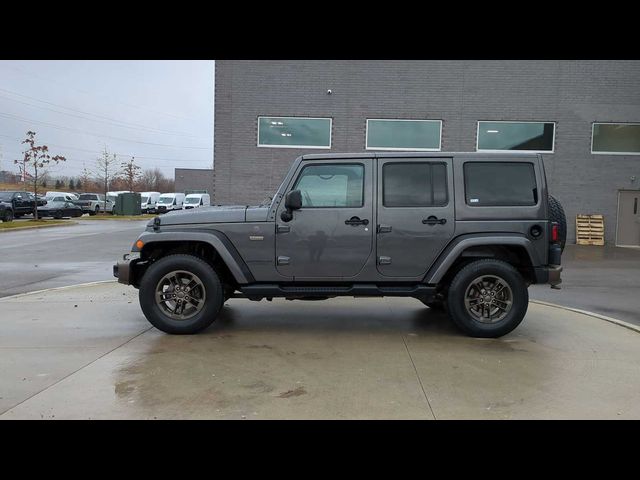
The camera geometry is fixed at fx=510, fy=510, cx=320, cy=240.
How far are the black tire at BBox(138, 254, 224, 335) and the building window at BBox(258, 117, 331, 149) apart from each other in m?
12.5

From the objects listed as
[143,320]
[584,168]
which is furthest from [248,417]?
[584,168]

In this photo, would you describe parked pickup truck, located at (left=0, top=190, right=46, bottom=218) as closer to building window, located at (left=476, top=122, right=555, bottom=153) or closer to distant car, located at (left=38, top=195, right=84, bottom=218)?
distant car, located at (left=38, top=195, right=84, bottom=218)

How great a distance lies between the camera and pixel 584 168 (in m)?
17.9

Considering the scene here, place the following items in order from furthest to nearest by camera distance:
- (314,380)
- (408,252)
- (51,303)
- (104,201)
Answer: (104,201) < (51,303) < (408,252) < (314,380)

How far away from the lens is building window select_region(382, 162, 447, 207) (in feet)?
19.0

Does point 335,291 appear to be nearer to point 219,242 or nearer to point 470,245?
point 219,242

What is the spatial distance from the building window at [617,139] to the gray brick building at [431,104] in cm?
18

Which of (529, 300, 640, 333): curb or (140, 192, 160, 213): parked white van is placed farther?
(140, 192, 160, 213): parked white van

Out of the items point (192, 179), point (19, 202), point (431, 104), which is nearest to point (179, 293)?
point (431, 104)

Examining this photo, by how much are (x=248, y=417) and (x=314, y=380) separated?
3.00 feet

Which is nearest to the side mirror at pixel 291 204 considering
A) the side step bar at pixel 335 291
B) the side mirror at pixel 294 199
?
the side mirror at pixel 294 199

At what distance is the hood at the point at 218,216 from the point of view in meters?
5.76

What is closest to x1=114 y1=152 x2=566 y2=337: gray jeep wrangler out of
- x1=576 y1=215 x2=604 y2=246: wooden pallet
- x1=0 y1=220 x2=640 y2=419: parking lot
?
x1=0 y1=220 x2=640 y2=419: parking lot
